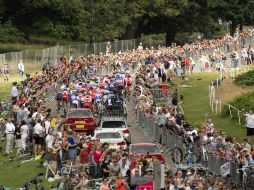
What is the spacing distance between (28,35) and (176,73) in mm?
37348

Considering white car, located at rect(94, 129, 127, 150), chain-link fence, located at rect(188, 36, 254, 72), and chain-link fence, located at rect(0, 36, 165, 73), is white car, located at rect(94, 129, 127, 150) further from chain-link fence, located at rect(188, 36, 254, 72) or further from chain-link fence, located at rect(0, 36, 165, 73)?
chain-link fence, located at rect(0, 36, 165, 73)

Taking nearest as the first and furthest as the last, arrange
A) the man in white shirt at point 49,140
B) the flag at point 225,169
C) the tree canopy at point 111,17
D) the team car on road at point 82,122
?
1. the flag at point 225,169
2. the man in white shirt at point 49,140
3. the team car on road at point 82,122
4. the tree canopy at point 111,17

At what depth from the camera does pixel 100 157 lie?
1171 inches

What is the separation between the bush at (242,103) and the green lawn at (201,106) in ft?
1.52

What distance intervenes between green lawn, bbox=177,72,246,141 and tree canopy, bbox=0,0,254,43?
2404cm

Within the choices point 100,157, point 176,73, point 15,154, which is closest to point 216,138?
point 100,157

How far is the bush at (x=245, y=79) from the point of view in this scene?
57231mm

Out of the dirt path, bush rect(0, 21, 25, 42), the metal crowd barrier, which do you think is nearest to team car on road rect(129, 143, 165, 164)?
the metal crowd barrier

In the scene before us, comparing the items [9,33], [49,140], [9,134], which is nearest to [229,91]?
[9,134]

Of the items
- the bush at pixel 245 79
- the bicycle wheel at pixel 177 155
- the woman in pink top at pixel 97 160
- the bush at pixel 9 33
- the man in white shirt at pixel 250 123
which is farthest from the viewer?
the bush at pixel 9 33

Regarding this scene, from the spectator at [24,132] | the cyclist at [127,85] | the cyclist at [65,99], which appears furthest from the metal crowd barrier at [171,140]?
the cyclist at [127,85]

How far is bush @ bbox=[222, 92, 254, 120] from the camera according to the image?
1847 inches

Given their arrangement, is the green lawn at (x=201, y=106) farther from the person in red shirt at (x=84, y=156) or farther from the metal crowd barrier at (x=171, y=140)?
the person in red shirt at (x=84, y=156)

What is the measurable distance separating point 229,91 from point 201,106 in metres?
2.91
